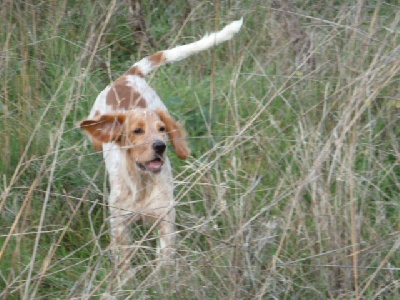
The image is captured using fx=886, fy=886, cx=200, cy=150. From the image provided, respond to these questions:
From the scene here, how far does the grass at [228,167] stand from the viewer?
277 centimetres

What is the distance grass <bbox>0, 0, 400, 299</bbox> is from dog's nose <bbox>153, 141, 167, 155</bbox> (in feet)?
0.53

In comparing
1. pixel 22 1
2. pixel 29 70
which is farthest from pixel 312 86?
pixel 22 1

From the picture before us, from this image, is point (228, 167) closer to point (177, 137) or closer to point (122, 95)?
point (177, 137)

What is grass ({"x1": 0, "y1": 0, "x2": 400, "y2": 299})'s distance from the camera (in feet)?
9.08

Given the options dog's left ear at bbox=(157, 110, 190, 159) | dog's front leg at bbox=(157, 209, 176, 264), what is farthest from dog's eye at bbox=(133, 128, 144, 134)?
dog's front leg at bbox=(157, 209, 176, 264)

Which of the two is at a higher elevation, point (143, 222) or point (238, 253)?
point (238, 253)

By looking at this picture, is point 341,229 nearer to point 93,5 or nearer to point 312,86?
point 312,86

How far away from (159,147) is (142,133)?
188 mm

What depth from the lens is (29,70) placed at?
14.6 feet

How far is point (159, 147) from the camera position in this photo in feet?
11.2

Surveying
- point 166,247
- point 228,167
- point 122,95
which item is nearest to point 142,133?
point 228,167

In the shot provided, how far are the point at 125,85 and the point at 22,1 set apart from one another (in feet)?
3.30

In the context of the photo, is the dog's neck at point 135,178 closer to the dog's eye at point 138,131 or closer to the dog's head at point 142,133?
the dog's head at point 142,133

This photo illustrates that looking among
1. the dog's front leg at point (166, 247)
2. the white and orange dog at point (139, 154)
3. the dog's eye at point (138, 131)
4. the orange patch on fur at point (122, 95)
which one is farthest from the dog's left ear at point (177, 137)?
the dog's front leg at point (166, 247)
